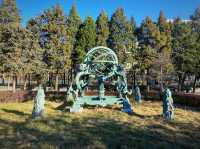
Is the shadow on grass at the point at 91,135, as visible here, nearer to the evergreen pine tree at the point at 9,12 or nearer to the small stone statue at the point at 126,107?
the small stone statue at the point at 126,107

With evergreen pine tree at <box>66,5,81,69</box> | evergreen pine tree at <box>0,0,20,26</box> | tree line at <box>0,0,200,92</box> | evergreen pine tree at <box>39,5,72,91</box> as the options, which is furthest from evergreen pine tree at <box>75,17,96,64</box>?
evergreen pine tree at <box>0,0,20,26</box>

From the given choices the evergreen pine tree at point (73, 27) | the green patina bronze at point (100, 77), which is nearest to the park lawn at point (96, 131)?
the green patina bronze at point (100, 77)

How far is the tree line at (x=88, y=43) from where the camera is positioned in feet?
124

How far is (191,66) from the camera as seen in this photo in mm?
40312

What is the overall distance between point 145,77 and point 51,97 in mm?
20158

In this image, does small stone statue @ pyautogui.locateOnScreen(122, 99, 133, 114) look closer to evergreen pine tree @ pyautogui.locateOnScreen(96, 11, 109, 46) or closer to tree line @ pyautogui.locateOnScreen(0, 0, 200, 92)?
tree line @ pyautogui.locateOnScreen(0, 0, 200, 92)

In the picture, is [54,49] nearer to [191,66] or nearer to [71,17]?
[71,17]

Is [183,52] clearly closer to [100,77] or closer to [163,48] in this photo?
[163,48]

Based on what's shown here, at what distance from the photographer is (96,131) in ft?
49.0

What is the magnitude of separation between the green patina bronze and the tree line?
1544cm

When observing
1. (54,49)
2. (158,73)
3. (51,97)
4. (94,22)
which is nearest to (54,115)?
(51,97)

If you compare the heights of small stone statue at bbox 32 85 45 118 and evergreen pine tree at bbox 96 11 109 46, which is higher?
evergreen pine tree at bbox 96 11 109 46

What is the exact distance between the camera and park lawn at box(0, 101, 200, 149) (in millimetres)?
12484

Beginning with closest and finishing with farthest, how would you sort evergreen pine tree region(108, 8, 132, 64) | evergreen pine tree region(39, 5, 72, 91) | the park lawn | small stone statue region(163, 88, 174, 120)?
the park lawn → small stone statue region(163, 88, 174, 120) → evergreen pine tree region(39, 5, 72, 91) → evergreen pine tree region(108, 8, 132, 64)
